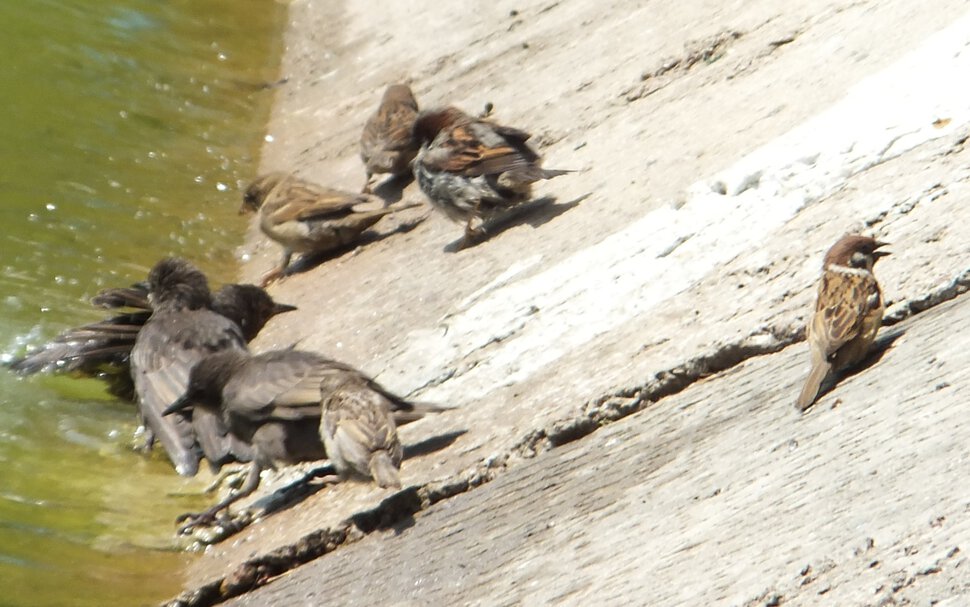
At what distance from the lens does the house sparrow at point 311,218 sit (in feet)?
28.5

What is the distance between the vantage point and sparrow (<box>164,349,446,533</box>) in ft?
19.4

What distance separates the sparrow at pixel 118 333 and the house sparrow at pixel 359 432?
7.23ft

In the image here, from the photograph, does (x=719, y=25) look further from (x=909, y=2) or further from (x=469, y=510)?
(x=469, y=510)

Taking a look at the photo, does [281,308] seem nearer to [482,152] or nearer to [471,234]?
[471,234]

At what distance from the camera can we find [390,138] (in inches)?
364

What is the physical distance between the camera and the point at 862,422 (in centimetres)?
445

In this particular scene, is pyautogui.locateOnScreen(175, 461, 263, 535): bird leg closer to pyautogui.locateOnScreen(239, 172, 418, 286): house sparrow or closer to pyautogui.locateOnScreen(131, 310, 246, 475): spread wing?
pyautogui.locateOnScreen(131, 310, 246, 475): spread wing

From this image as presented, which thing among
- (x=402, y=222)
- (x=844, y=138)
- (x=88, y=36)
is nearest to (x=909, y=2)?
(x=844, y=138)

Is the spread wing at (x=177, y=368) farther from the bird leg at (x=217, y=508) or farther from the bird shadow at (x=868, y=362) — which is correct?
the bird shadow at (x=868, y=362)

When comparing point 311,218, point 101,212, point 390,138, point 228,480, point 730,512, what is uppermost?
point 101,212

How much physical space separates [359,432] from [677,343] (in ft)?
4.23

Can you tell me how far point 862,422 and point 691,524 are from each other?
63 centimetres

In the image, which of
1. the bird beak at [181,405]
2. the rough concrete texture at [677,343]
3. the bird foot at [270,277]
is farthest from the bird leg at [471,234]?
the bird beak at [181,405]

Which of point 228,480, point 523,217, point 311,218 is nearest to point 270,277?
point 311,218
